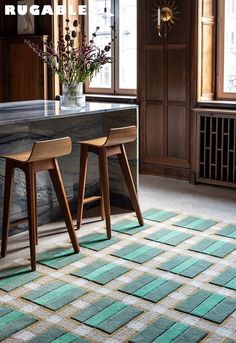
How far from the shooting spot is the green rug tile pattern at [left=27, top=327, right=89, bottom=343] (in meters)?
2.77

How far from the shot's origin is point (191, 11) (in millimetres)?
6012

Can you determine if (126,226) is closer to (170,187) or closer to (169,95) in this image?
(170,187)

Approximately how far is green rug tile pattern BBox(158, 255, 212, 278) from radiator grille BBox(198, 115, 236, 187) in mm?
2238

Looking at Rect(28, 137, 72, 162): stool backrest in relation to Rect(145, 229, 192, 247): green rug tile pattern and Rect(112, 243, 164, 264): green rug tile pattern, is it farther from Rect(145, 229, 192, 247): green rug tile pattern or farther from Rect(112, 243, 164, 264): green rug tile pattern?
Rect(145, 229, 192, 247): green rug tile pattern

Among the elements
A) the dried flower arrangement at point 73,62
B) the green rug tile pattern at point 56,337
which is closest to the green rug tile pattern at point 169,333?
the green rug tile pattern at point 56,337

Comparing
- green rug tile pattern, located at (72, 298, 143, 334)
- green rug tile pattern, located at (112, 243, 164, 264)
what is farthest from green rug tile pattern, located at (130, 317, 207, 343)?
green rug tile pattern, located at (112, 243, 164, 264)

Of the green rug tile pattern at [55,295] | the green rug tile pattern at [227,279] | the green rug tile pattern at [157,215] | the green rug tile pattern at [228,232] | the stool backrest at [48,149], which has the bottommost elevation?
the green rug tile pattern at [55,295]

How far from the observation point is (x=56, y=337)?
2.81 m

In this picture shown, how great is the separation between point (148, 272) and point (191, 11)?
11.2 feet

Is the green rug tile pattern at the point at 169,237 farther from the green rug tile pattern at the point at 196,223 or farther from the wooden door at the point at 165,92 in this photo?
the wooden door at the point at 165,92

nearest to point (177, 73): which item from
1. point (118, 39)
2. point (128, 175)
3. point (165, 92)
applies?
point (165, 92)

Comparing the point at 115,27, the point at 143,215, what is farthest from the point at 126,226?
the point at 115,27

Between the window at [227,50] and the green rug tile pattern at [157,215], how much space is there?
1866 millimetres

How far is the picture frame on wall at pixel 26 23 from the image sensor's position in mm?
7465
